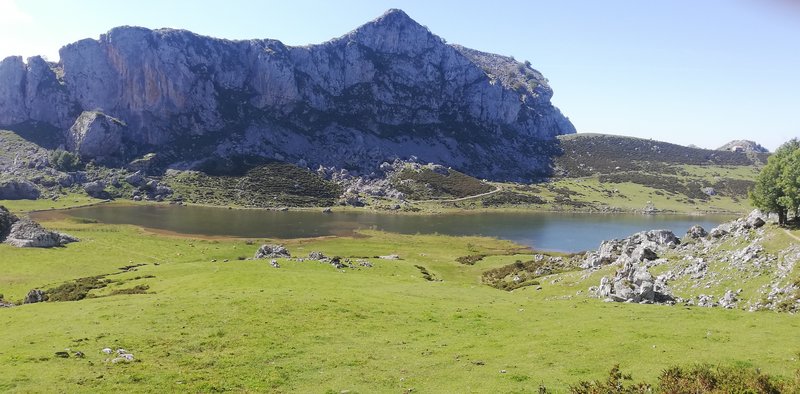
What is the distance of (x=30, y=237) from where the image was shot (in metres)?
81.2

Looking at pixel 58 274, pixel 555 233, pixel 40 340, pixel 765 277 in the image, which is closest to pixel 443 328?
pixel 40 340

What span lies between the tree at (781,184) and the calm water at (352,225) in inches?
2969

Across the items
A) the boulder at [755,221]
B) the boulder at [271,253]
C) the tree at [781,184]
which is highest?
the tree at [781,184]

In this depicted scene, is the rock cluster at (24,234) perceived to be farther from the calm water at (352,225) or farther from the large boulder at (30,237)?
the calm water at (352,225)

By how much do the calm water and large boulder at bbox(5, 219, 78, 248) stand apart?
161 feet

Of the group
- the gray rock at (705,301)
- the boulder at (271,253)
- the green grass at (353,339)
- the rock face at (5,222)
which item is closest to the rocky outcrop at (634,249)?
the green grass at (353,339)

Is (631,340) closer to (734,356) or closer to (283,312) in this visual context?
(734,356)

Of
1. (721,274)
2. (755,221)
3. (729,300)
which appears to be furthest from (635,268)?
(755,221)

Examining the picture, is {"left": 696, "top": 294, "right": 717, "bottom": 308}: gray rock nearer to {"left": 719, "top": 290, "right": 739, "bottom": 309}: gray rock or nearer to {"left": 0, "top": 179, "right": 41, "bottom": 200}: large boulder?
{"left": 719, "top": 290, "right": 739, "bottom": 309}: gray rock

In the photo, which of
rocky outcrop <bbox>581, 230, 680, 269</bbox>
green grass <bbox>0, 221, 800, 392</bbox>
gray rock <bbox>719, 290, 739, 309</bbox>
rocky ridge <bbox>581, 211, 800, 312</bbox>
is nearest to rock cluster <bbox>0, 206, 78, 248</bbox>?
green grass <bbox>0, 221, 800, 392</bbox>

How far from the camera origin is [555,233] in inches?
6319

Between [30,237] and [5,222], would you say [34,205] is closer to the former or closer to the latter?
[5,222]

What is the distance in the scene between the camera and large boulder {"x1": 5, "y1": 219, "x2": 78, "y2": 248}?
80375 millimetres

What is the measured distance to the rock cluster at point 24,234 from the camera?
265 feet
